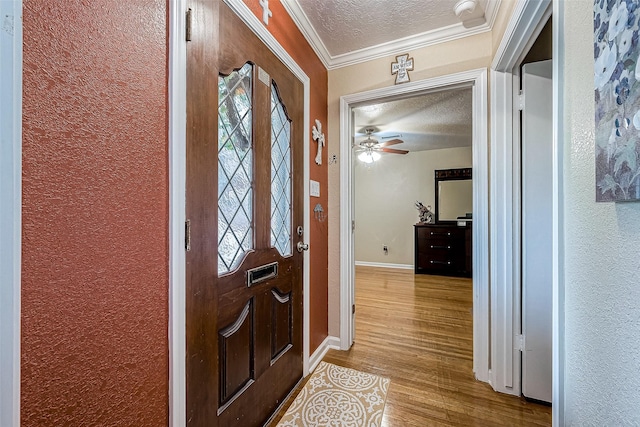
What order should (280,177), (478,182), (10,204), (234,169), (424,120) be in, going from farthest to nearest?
(424,120) < (478,182) < (280,177) < (234,169) < (10,204)

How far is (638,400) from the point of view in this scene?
22.4 inches

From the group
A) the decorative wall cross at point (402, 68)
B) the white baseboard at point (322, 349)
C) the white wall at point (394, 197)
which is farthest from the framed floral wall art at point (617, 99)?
the white wall at point (394, 197)

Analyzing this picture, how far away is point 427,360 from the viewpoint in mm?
1952

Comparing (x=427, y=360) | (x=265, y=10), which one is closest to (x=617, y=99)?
(x=265, y=10)

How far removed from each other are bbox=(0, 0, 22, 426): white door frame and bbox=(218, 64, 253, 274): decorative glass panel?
583 millimetres

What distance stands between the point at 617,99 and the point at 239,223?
1.23m

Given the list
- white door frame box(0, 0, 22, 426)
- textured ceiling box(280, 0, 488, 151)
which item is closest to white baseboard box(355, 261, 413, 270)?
textured ceiling box(280, 0, 488, 151)

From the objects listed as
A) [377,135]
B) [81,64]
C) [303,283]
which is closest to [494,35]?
[303,283]

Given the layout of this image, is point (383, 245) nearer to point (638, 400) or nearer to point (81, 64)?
point (638, 400)

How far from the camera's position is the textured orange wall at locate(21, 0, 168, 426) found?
55 cm

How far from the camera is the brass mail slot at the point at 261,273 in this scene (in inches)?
48.6

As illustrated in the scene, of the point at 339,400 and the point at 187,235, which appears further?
the point at 339,400

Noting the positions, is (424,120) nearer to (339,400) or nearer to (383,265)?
(383,265)

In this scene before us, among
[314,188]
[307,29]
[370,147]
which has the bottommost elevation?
[314,188]
